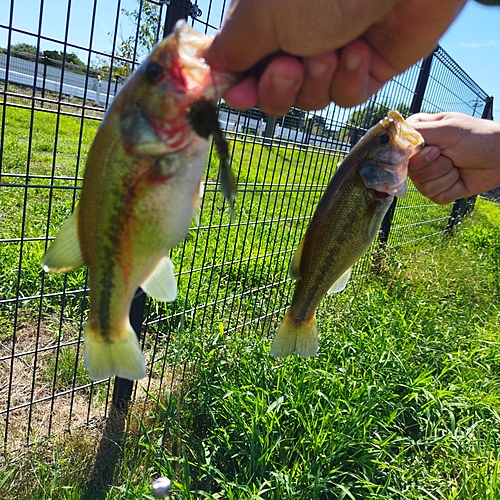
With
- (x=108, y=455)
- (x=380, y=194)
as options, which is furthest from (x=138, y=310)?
(x=380, y=194)

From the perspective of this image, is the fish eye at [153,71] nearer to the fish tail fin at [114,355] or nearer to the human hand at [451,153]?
the fish tail fin at [114,355]

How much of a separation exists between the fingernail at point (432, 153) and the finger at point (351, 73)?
37.9 inches

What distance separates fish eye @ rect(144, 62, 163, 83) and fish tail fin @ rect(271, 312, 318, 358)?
51.3 inches

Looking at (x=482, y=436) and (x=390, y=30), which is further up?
(x=390, y=30)

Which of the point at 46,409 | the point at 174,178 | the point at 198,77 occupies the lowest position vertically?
the point at 46,409

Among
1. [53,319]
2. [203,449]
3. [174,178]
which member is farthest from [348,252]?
[53,319]

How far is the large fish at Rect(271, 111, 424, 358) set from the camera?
5.85ft

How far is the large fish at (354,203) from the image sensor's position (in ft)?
5.85

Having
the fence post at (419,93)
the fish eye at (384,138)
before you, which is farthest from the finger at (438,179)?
the fence post at (419,93)

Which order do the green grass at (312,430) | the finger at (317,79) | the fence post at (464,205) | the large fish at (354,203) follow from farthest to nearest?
the fence post at (464,205), the green grass at (312,430), the large fish at (354,203), the finger at (317,79)

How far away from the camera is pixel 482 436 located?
10.5 ft

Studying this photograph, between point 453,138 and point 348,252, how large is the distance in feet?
2.76

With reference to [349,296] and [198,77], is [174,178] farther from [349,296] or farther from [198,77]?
[349,296]

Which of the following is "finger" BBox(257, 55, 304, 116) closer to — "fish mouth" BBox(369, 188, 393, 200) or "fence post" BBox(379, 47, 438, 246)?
"fish mouth" BBox(369, 188, 393, 200)
